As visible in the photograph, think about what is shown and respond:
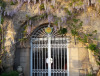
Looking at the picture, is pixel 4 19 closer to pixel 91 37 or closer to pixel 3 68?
pixel 3 68

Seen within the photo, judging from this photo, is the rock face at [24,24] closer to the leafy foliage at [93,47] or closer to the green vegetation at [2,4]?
the green vegetation at [2,4]

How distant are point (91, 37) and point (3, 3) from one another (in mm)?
4140

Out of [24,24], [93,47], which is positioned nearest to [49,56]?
[24,24]

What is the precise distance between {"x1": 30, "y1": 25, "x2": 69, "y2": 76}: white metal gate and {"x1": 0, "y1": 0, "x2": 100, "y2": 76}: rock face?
1.09ft

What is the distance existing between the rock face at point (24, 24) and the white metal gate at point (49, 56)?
0.33m

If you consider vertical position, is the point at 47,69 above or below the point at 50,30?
below

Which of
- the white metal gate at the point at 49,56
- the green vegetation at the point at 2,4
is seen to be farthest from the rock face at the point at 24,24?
the white metal gate at the point at 49,56

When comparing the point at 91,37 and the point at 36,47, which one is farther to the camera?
the point at 36,47

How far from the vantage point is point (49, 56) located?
25.3 feet

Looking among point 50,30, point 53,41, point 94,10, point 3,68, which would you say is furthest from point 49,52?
point 94,10

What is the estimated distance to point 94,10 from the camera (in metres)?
7.41

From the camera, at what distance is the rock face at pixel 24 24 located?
7.32 meters

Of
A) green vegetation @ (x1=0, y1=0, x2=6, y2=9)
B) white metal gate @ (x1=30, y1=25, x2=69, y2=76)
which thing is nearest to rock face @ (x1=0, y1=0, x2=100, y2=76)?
green vegetation @ (x1=0, y1=0, x2=6, y2=9)

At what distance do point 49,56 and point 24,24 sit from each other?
6.02 ft
